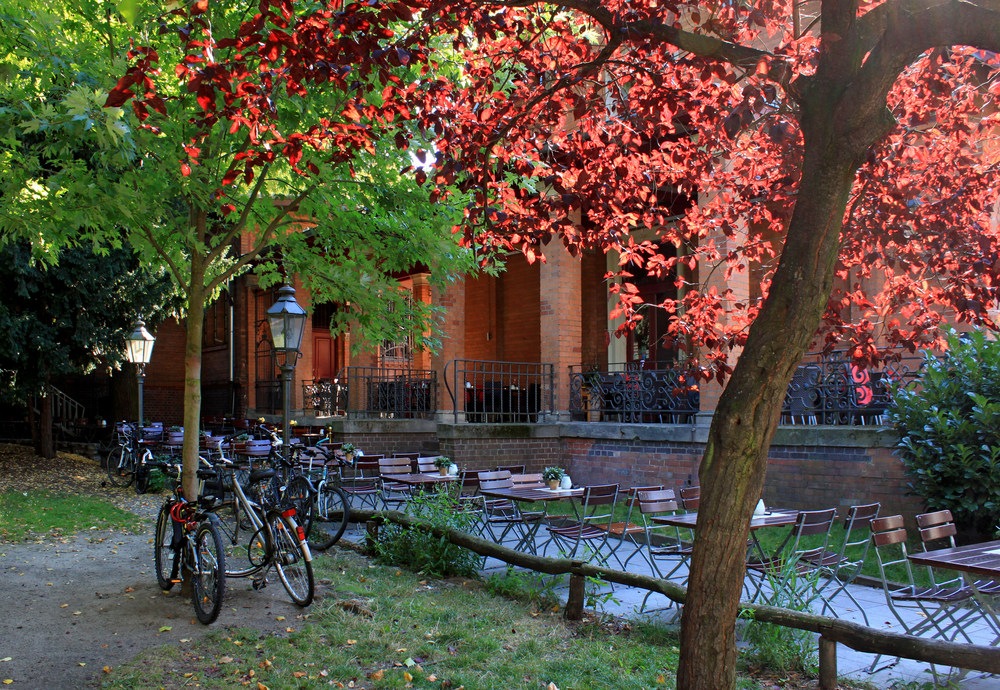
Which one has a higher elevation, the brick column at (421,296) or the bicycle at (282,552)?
the brick column at (421,296)

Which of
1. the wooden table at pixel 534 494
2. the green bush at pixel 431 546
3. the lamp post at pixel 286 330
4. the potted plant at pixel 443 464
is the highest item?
A: the lamp post at pixel 286 330

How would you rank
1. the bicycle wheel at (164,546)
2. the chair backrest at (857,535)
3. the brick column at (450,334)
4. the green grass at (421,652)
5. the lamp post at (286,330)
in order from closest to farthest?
the green grass at (421,652), the chair backrest at (857,535), the bicycle wheel at (164,546), the lamp post at (286,330), the brick column at (450,334)

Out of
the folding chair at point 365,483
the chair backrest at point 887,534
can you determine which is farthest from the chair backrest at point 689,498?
the folding chair at point 365,483

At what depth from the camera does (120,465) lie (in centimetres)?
1516

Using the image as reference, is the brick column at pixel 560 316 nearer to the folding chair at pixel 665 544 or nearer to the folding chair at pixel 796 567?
the folding chair at pixel 665 544

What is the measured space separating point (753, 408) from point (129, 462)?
15.0 m

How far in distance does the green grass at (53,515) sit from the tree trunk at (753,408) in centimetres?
889

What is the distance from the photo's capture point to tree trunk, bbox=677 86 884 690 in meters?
3.03

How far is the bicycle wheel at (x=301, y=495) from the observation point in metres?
8.50

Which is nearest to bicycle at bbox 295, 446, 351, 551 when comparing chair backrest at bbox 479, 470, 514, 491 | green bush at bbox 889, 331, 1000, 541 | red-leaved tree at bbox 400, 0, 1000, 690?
chair backrest at bbox 479, 470, 514, 491

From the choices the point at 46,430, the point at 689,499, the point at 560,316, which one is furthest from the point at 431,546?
the point at 46,430

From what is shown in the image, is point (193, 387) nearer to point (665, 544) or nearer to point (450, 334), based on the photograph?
point (665, 544)

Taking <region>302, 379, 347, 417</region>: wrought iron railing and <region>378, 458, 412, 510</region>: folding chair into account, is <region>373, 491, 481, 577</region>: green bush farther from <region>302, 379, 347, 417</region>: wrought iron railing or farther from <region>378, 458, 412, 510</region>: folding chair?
<region>302, 379, 347, 417</region>: wrought iron railing

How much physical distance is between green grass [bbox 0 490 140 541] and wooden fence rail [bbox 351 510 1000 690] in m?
6.02
